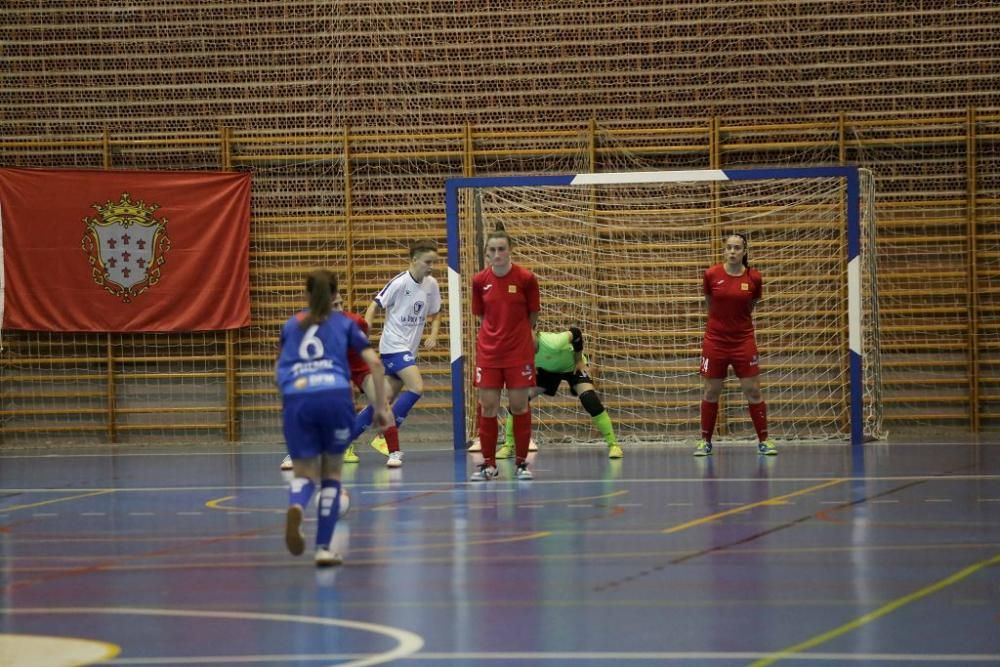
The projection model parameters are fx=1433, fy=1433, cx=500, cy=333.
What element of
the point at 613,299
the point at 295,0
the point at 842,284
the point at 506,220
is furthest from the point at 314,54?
the point at 842,284

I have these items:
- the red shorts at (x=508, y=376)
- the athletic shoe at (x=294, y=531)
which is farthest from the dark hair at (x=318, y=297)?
the red shorts at (x=508, y=376)

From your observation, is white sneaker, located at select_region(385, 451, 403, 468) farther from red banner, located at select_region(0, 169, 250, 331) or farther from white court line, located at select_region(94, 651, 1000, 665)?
white court line, located at select_region(94, 651, 1000, 665)

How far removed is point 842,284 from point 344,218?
5.55m

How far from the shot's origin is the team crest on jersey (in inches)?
640

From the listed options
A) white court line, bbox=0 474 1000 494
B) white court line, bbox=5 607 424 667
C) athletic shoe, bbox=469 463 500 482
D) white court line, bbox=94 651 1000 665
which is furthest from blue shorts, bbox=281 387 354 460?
athletic shoe, bbox=469 463 500 482

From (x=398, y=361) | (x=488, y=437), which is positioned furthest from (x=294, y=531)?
(x=398, y=361)

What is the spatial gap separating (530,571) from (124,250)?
1119 cm

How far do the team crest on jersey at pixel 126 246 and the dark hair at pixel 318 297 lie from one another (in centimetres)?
1017

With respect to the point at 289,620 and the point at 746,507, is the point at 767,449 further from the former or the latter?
the point at 289,620

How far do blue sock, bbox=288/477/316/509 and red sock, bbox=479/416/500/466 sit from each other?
3697 mm

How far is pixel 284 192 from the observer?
16453 mm

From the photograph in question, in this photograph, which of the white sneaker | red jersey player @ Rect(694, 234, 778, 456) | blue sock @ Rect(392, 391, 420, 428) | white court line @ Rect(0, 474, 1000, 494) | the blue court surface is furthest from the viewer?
blue sock @ Rect(392, 391, 420, 428)

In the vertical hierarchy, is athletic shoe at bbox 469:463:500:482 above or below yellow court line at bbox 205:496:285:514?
above

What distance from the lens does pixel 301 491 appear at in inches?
258
